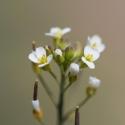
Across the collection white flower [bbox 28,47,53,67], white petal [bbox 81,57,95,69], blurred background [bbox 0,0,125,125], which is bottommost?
blurred background [bbox 0,0,125,125]

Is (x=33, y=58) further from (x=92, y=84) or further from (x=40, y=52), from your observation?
(x=92, y=84)

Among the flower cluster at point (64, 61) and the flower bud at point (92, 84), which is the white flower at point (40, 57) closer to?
the flower cluster at point (64, 61)

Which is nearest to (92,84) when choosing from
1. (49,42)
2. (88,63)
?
(88,63)

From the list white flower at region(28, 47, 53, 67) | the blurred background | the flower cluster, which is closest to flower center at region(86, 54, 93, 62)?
the flower cluster

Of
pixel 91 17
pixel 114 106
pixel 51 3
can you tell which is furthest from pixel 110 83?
pixel 51 3

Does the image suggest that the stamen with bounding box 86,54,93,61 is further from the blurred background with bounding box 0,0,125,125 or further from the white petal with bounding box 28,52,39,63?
the blurred background with bounding box 0,0,125,125

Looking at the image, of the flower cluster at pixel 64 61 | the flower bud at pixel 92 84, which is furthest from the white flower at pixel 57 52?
the flower bud at pixel 92 84

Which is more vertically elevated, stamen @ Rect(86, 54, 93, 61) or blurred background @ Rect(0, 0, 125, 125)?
stamen @ Rect(86, 54, 93, 61)

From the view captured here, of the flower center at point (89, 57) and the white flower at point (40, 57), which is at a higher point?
the white flower at point (40, 57)
